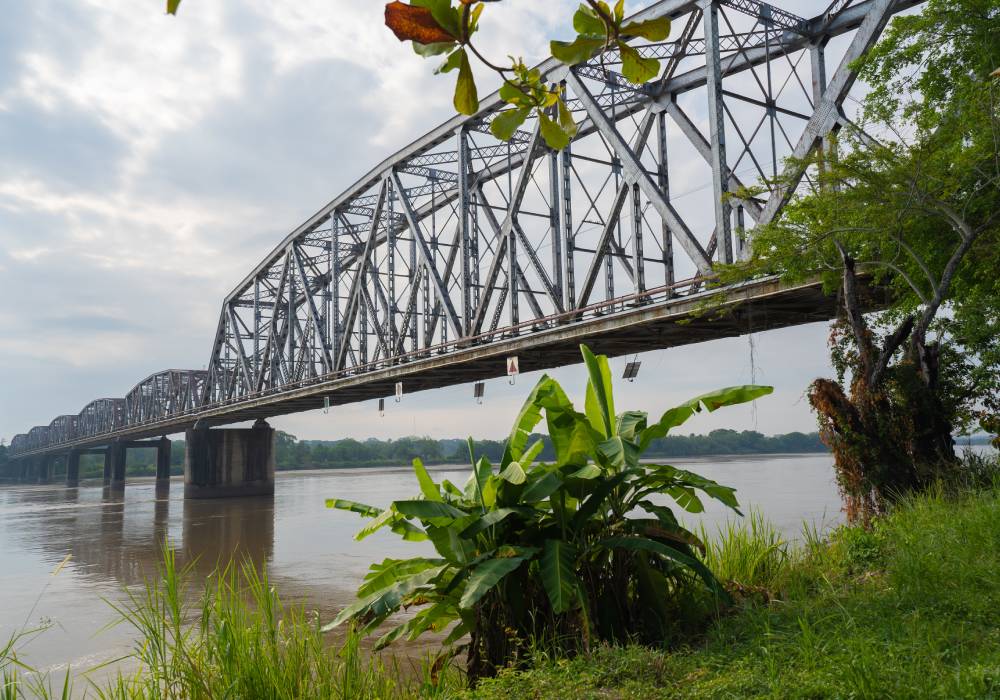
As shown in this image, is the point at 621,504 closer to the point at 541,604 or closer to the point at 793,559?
the point at 541,604

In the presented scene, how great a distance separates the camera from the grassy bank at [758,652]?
387 cm

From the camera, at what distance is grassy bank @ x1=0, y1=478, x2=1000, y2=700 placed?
152 inches

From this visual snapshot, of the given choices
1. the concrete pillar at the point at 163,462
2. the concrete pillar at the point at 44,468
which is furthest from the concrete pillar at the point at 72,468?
the concrete pillar at the point at 163,462

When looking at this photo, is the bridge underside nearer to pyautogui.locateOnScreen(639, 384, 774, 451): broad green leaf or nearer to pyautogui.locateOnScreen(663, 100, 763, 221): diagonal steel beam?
pyautogui.locateOnScreen(663, 100, 763, 221): diagonal steel beam

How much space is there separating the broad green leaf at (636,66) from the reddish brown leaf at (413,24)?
1.73 ft

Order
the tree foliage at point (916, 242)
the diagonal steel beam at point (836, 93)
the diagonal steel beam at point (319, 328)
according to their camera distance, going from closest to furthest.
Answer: the tree foliage at point (916, 242) → the diagonal steel beam at point (836, 93) → the diagonal steel beam at point (319, 328)

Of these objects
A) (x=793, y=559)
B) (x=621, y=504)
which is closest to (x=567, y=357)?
(x=793, y=559)

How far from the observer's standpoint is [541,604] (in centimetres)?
583

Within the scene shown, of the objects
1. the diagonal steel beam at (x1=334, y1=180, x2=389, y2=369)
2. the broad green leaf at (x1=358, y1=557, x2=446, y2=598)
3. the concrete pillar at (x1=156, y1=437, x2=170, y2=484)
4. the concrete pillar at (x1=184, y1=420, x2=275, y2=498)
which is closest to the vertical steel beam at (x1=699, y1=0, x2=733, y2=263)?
the broad green leaf at (x1=358, y1=557, x2=446, y2=598)

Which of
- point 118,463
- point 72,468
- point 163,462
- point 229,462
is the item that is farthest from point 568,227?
point 72,468

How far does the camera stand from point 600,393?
6902mm

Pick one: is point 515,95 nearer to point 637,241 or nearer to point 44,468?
point 637,241

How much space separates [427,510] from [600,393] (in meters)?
1.98

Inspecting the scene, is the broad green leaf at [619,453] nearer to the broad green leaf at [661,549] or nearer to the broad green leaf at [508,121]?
the broad green leaf at [661,549]
